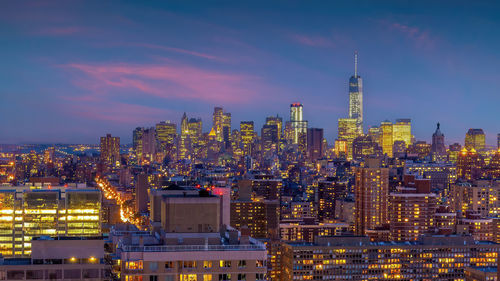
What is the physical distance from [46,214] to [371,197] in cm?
7995

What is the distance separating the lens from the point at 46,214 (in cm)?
8312

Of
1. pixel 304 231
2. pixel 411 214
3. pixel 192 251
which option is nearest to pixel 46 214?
pixel 192 251

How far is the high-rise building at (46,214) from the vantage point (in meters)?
81.6

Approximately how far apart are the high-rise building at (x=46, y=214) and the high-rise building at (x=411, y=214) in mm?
59003

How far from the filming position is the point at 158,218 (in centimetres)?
3797

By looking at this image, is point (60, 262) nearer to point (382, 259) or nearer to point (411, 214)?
point (382, 259)

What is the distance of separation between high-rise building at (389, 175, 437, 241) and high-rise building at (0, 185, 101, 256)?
59.0 meters

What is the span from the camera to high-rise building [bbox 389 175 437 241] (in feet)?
430

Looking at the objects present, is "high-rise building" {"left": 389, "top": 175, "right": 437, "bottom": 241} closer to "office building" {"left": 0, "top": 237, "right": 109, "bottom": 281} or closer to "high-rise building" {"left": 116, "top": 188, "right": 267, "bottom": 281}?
"office building" {"left": 0, "top": 237, "right": 109, "bottom": 281}

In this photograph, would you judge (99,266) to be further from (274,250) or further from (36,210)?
(274,250)

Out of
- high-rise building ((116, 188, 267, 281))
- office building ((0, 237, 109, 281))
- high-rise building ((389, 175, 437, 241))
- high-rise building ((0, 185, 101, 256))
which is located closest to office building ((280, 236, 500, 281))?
high-rise building ((0, 185, 101, 256))

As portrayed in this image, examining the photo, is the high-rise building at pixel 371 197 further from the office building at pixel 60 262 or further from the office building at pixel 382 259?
the office building at pixel 60 262

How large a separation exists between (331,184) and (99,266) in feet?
496

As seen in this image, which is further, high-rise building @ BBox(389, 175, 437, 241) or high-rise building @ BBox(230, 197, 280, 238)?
high-rise building @ BBox(230, 197, 280, 238)
